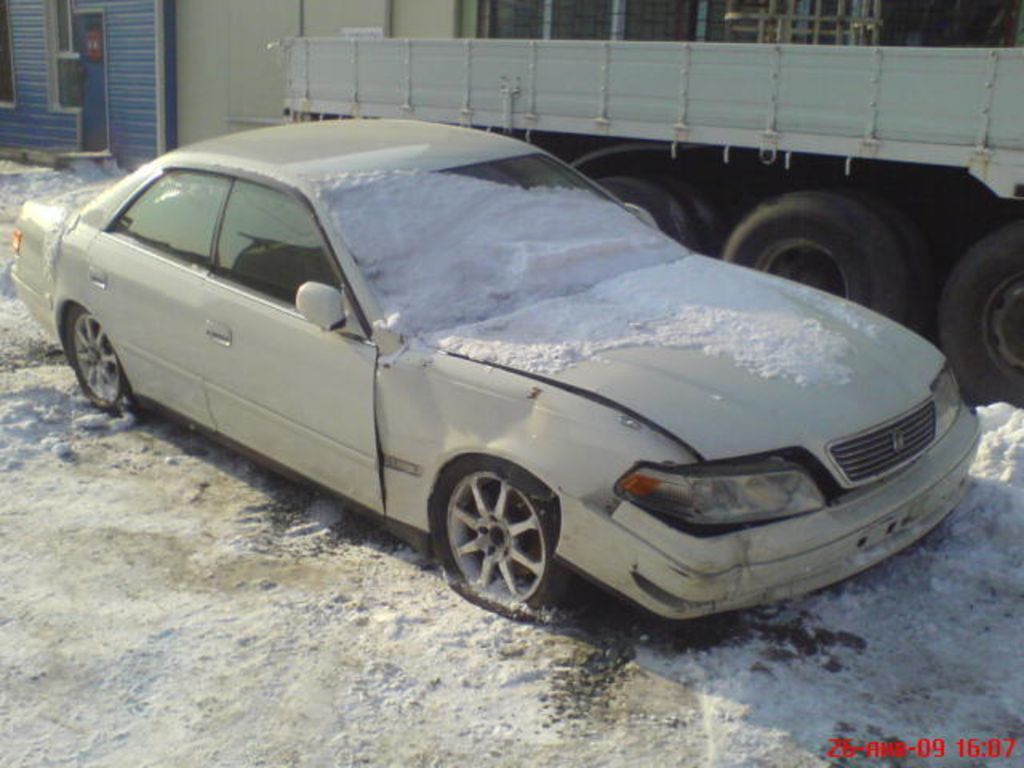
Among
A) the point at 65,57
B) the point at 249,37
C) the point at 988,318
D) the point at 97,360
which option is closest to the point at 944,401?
the point at 988,318

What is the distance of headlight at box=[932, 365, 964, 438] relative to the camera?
389cm

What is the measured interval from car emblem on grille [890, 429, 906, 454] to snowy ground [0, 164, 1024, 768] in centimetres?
51

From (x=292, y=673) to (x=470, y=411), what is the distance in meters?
0.94

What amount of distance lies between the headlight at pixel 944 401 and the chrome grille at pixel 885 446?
68mm

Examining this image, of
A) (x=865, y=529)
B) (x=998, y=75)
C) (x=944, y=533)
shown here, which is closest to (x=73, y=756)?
(x=865, y=529)

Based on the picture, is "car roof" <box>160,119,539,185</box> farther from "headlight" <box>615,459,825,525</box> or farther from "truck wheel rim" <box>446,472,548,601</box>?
"headlight" <box>615,459,825,525</box>

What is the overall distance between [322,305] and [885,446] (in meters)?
1.90

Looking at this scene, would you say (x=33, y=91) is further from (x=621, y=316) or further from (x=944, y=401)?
(x=944, y=401)

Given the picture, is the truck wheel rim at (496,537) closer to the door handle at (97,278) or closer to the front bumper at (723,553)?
the front bumper at (723,553)

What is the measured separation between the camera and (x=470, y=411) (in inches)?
138

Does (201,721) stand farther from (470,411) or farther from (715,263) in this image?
(715,263)

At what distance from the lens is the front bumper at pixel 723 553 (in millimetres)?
3146

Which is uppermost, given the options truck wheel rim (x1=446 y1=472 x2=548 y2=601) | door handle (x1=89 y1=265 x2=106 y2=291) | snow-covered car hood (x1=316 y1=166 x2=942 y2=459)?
snow-covered car hood (x1=316 y1=166 x2=942 y2=459)
